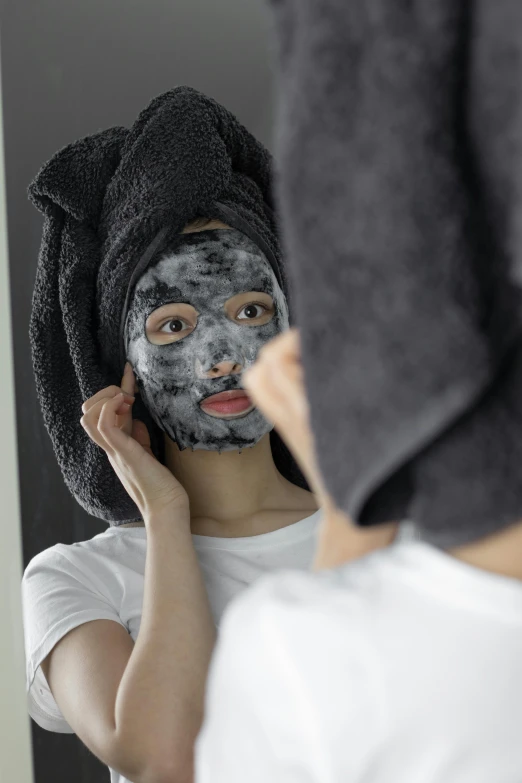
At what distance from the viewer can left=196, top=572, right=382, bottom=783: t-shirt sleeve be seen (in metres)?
0.34

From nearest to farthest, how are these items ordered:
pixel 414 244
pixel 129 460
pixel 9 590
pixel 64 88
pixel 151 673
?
pixel 414 244
pixel 9 590
pixel 151 673
pixel 129 460
pixel 64 88

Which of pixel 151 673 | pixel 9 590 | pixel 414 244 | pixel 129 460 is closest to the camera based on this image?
pixel 414 244

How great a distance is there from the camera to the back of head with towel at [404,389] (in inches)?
12.5

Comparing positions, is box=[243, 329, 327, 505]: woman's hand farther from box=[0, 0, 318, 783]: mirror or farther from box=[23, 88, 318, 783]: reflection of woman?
box=[0, 0, 318, 783]: mirror

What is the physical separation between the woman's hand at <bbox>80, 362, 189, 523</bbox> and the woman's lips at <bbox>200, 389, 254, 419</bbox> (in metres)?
0.09

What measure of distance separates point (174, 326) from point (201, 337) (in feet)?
0.13

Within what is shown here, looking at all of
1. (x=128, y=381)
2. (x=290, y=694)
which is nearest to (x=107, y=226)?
(x=128, y=381)

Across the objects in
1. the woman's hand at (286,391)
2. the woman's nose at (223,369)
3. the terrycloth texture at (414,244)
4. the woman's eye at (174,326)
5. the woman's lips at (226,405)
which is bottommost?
the woman's lips at (226,405)

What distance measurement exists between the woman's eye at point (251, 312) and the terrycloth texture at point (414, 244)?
0.63 m

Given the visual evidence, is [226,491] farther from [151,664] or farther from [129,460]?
[151,664]

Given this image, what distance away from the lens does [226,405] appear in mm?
957

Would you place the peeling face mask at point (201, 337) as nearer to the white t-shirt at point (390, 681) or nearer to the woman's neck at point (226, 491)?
the woman's neck at point (226, 491)

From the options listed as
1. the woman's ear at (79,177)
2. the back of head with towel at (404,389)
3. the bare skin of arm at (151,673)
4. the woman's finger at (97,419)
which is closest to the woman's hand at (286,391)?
the back of head with towel at (404,389)

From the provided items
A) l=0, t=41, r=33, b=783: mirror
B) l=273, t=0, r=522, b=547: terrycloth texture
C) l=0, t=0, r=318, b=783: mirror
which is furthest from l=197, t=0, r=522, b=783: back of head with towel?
l=0, t=0, r=318, b=783: mirror
